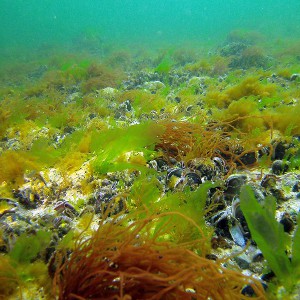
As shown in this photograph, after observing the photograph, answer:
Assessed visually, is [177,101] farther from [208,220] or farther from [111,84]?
[208,220]

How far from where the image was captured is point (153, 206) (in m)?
2.27

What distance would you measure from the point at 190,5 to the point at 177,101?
15081 cm

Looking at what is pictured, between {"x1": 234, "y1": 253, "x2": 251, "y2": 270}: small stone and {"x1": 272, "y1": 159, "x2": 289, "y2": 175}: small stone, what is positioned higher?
{"x1": 272, "y1": 159, "x2": 289, "y2": 175}: small stone

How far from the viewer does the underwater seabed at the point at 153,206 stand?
1385 mm

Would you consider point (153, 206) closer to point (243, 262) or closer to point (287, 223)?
point (243, 262)

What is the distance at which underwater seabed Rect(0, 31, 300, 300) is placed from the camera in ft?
4.54

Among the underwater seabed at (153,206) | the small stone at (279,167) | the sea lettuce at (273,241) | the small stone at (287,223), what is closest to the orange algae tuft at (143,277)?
the underwater seabed at (153,206)

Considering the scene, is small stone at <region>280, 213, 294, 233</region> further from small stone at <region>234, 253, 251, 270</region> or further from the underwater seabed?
small stone at <region>234, 253, 251, 270</region>

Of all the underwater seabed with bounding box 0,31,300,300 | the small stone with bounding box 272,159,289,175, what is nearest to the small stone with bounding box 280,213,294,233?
the underwater seabed with bounding box 0,31,300,300

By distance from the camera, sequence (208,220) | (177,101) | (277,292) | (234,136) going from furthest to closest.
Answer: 1. (177,101)
2. (234,136)
3. (208,220)
4. (277,292)

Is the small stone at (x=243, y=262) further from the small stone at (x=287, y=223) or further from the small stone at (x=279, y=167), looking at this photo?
the small stone at (x=279, y=167)

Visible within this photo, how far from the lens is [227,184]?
8.31 ft

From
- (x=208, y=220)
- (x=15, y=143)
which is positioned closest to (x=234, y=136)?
(x=208, y=220)

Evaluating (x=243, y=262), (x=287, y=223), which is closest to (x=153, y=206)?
(x=243, y=262)
